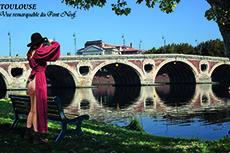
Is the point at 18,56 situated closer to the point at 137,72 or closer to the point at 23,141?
the point at 137,72

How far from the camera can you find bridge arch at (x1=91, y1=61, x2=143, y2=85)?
1810 inches

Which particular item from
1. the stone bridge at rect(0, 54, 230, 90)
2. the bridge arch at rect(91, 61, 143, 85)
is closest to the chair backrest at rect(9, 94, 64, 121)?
the stone bridge at rect(0, 54, 230, 90)

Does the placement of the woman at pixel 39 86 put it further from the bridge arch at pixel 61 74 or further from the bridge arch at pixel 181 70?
the bridge arch at pixel 181 70

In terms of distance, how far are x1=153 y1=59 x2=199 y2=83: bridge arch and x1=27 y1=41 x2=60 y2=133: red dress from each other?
43.6 meters

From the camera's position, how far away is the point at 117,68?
52.3 meters

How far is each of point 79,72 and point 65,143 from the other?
125 feet

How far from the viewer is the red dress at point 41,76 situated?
6.31 meters

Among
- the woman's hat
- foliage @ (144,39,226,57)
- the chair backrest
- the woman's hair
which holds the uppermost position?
foliage @ (144,39,226,57)

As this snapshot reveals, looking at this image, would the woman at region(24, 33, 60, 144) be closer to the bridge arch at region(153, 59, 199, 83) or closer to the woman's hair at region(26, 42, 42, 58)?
the woman's hair at region(26, 42, 42, 58)

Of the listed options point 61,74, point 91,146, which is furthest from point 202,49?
point 91,146

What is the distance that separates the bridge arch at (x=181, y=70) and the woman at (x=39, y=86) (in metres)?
43.6

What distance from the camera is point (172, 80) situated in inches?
2464

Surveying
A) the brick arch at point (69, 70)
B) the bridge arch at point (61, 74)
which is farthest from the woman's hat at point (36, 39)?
the brick arch at point (69, 70)

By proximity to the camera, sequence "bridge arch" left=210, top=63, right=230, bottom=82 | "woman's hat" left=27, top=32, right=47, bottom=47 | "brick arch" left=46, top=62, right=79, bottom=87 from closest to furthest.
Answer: "woman's hat" left=27, top=32, right=47, bottom=47, "brick arch" left=46, top=62, right=79, bottom=87, "bridge arch" left=210, top=63, right=230, bottom=82
